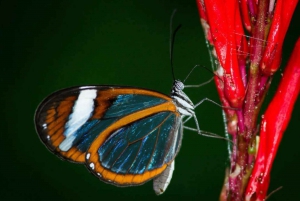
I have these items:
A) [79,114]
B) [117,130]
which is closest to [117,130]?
[117,130]

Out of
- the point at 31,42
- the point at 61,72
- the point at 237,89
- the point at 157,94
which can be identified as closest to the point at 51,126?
the point at 157,94

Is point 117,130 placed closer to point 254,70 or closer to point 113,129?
point 113,129

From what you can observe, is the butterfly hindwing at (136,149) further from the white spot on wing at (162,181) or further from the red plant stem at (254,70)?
the red plant stem at (254,70)

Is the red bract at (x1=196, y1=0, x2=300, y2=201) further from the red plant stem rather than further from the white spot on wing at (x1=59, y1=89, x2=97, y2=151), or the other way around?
the white spot on wing at (x1=59, y1=89, x2=97, y2=151)

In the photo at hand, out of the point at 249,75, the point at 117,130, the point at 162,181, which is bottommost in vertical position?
the point at 162,181

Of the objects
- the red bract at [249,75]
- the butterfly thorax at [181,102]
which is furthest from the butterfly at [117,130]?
the red bract at [249,75]

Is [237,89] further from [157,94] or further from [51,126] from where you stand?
[51,126]

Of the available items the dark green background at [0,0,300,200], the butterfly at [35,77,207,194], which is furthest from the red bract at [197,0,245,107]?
the dark green background at [0,0,300,200]
